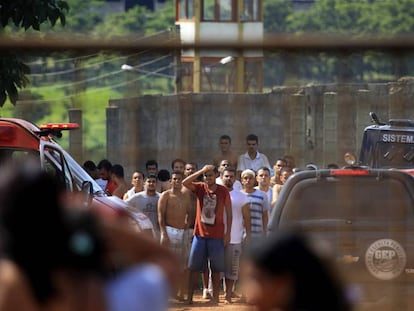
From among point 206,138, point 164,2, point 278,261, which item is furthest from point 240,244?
point 164,2

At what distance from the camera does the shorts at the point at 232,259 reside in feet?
17.8

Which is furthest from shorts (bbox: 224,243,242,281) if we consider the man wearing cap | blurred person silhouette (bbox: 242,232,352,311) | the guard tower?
blurred person silhouette (bbox: 242,232,352,311)

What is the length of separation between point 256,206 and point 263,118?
99.6 inches

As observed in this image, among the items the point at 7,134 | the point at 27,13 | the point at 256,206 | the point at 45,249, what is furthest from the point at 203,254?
the point at 27,13

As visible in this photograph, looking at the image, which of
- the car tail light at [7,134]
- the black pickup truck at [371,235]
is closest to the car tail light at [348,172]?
the black pickup truck at [371,235]

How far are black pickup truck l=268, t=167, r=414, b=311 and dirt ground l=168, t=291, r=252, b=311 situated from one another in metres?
0.39

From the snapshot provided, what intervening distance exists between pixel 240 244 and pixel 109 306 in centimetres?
215

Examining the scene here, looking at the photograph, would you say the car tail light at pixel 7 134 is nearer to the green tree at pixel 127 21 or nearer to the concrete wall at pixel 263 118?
the concrete wall at pixel 263 118

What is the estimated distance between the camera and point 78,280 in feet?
10.9

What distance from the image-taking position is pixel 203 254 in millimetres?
5637

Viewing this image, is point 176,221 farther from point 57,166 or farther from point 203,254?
point 57,166

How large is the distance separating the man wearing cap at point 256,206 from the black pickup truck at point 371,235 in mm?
1274

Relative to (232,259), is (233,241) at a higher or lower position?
higher

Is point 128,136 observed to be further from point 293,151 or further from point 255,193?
point 255,193
